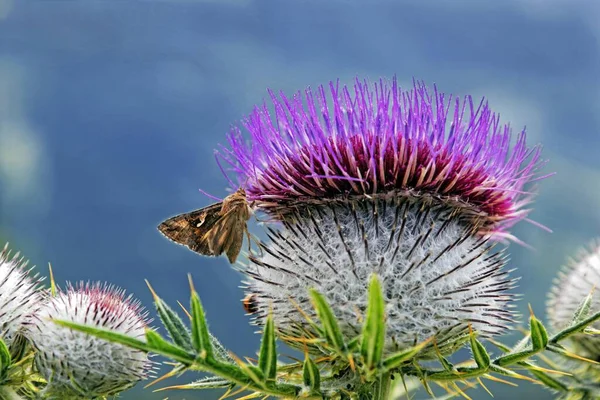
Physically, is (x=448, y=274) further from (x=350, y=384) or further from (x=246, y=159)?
(x=246, y=159)

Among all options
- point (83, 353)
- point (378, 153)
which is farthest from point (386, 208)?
point (83, 353)

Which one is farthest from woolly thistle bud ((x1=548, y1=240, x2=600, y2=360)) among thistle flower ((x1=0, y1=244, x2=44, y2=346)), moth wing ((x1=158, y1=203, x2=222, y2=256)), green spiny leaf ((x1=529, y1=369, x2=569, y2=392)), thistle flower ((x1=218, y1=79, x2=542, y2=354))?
thistle flower ((x1=0, y1=244, x2=44, y2=346))

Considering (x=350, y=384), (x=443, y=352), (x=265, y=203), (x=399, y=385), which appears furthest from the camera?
(x=399, y=385)

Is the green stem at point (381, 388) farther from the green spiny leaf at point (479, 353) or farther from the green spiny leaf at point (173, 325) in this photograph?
the green spiny leaf at point (173, 325)

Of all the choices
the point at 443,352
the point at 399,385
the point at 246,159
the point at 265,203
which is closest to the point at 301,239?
the point at 265,203

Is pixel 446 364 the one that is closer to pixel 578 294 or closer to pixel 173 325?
pixel 173 325

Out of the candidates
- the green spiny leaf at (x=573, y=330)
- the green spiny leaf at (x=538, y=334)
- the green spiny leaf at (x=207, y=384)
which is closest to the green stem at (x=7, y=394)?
the green spiny leaf at (x=207, y=384)
